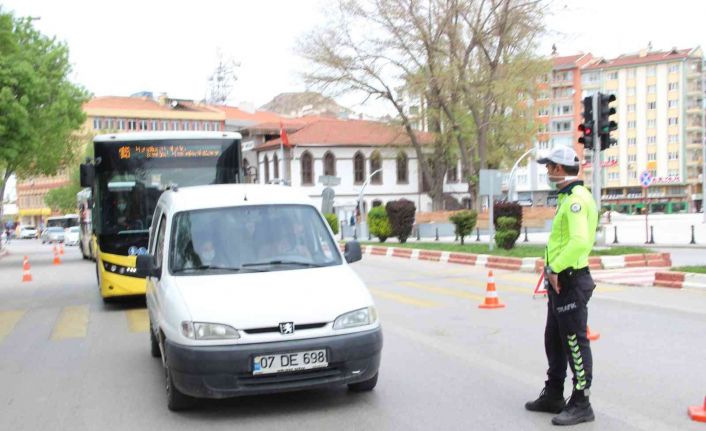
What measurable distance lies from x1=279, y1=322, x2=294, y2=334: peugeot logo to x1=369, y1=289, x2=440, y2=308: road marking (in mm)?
7484

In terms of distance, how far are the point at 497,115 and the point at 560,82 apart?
6647cm

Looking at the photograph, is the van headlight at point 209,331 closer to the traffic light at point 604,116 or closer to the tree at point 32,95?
the traffic light at point 604,116

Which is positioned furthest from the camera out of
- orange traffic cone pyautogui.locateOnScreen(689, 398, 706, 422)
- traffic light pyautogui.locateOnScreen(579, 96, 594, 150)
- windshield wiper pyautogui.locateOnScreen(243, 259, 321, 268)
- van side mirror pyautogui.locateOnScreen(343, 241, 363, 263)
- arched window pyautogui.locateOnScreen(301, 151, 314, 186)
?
arched window pyautogui.locateOnScreen(301, 151, 314, 186)

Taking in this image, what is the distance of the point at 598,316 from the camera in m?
11.2

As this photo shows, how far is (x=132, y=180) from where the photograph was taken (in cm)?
1348

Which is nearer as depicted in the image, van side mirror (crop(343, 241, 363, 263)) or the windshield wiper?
the windshield wiper

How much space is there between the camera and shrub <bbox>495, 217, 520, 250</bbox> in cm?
2283

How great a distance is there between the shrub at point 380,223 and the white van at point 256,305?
2566cm

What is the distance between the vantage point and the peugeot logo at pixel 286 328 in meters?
5.75

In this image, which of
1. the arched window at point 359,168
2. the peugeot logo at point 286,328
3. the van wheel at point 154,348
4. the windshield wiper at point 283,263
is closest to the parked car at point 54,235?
the arched window at point 359,168

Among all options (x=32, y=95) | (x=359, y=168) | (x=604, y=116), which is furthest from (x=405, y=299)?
(x=359, y=168)

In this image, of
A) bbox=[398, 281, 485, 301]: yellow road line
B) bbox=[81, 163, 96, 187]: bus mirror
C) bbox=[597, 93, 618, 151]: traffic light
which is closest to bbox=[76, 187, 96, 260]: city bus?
bbox=[398, 281, 485, 301]: yellow road line

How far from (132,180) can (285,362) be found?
856cm

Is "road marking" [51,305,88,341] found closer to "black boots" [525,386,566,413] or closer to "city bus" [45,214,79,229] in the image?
"black boots" [525,386,566,413]
